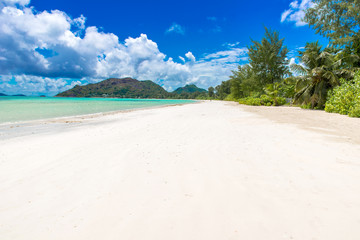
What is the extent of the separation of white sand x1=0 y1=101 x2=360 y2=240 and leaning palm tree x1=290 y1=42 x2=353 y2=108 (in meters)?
15.2

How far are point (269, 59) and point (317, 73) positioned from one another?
45.6 ft

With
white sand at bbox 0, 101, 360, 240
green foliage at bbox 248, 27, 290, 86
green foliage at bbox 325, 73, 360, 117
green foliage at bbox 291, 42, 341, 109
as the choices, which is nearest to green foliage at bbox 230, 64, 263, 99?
green foliage at bbox 248, 27, 290, 86

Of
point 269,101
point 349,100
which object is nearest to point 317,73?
point 349,100

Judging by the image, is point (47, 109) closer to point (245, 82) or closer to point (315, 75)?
point (315, 75)

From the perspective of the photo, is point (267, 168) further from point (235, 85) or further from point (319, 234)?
point (235, 85)

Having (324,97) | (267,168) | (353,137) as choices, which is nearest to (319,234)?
(267,168)

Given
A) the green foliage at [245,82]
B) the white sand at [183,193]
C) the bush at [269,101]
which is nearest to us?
the white sand at [183,193]

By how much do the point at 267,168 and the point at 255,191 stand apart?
104 cm

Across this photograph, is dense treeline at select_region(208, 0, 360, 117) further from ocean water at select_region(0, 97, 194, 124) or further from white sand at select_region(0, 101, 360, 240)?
ocean water at select_region(0, 97, 194, 124)

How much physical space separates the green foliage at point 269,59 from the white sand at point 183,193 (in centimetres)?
2934

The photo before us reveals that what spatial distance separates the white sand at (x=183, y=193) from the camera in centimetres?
192

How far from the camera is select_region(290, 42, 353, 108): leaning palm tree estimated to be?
1605cm

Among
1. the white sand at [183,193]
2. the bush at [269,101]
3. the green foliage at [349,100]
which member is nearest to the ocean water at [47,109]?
the white sand at [183,193]

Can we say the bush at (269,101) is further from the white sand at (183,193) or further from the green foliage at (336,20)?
the white sand at (183,193)
